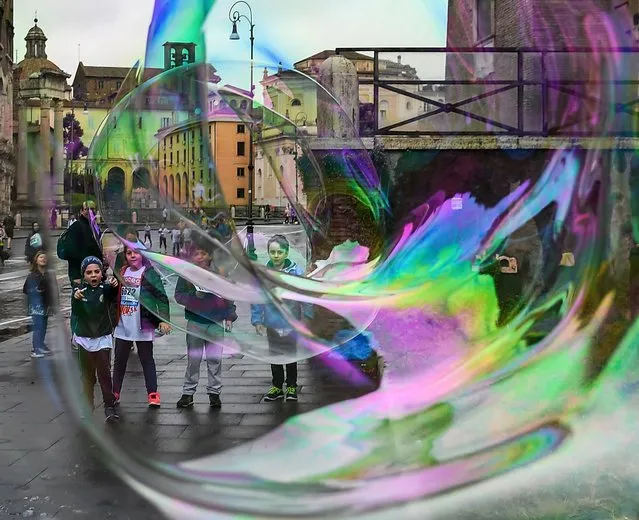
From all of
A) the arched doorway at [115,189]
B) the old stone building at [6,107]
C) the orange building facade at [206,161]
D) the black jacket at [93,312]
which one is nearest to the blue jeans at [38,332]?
the black jacket at [93,312]

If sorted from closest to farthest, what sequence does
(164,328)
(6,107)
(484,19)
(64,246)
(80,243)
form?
(164,328)
(80,243)
(64,246)
(484,19)
(6,107)

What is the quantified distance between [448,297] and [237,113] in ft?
6.08

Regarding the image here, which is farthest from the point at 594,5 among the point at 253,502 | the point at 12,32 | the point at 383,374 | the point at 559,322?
the point at 12,32

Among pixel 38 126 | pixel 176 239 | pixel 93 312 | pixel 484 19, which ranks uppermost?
pixel 38 126

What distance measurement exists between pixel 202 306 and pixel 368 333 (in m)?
1.33

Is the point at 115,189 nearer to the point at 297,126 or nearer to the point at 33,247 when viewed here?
the point at 297,126

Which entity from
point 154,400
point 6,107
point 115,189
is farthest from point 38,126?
point 115,189

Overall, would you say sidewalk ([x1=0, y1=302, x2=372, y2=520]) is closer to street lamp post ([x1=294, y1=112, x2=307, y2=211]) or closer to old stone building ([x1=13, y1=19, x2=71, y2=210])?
street lamp post ([x1=294, y1=112, x2=307, y2=211])

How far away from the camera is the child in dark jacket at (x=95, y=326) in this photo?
6.15m

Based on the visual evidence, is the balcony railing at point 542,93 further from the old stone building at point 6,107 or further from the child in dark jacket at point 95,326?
the old stone building at point 6,107

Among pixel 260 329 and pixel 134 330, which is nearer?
pixel 260 329

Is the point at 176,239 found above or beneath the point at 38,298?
above

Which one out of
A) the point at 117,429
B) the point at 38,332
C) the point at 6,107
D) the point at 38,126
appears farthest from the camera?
the point at 6,107

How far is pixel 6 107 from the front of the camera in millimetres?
59906
